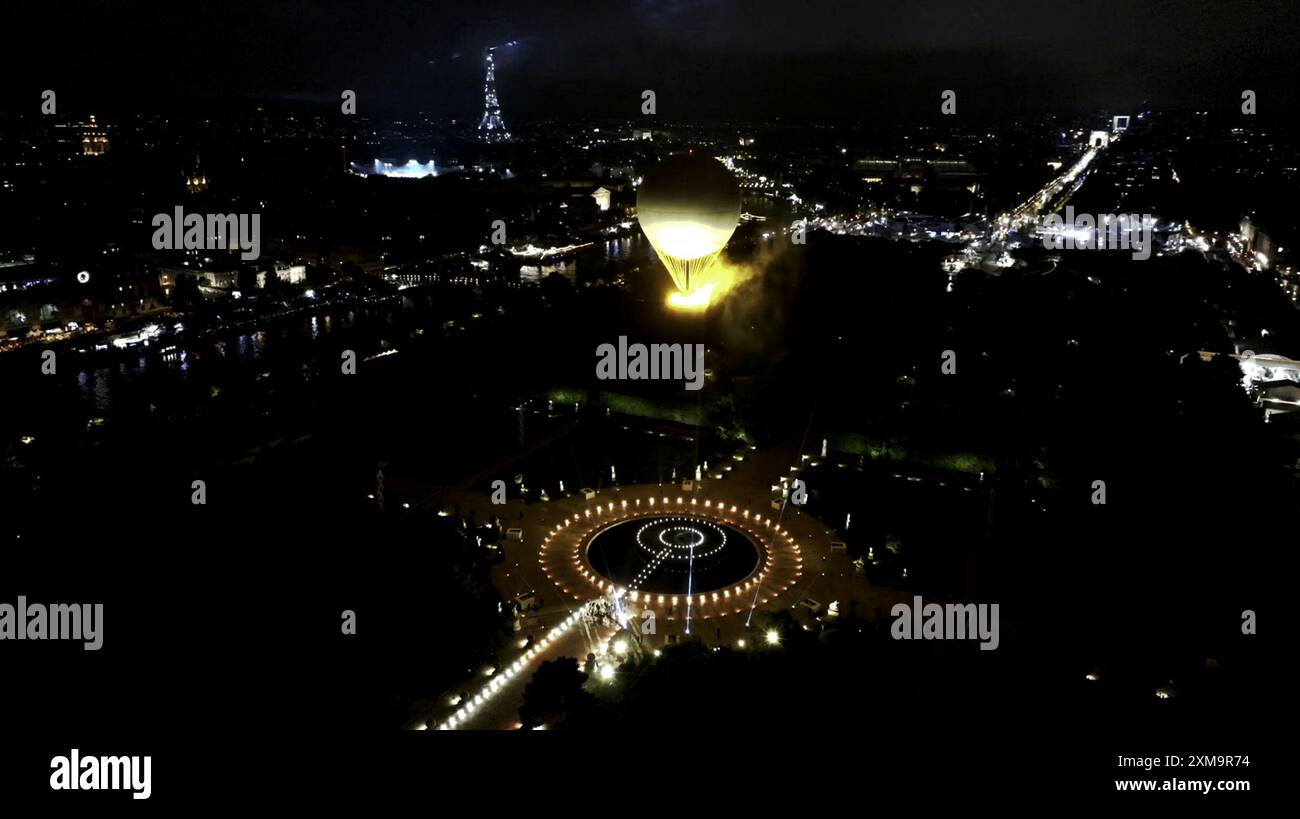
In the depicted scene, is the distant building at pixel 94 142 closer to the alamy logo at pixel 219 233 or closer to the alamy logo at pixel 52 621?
the alamy logo at pixel 219 233

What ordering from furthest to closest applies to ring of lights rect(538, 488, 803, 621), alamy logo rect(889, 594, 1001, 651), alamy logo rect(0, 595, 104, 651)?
ring of lights rect(538, 488, 803, 621), alamy logo rect(889, 594, 1001, 651), alamy logo rect(0, 595, 104, 651)

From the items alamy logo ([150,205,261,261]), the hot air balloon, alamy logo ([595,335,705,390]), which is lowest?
alamy logo ([595,335,705,390])

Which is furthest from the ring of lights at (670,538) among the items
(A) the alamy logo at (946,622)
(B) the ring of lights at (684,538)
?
(A) the alamy logo at (946,622)

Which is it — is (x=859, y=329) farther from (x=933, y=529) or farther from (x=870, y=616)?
(x=870, y=616)

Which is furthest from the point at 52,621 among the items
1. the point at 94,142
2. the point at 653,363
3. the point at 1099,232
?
the point at 94,142

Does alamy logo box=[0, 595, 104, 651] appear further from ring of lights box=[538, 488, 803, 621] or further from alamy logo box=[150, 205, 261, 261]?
alamy logo box=[150, 205, 261, 261]
